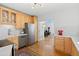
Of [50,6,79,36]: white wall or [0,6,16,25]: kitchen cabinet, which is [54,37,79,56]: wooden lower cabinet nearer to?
[50,6,79,36]: white wall

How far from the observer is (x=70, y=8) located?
5055 mm

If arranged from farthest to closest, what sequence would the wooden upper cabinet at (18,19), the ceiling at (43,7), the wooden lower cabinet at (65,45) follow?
the wooden upper cabinet at (18,19)
the wooden lower cabinet at (65,45)
the ceiling at (43,7)

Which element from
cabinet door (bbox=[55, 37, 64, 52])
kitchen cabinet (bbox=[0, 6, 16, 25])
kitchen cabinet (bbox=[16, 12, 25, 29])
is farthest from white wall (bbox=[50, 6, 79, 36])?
kitchen cabinet (bbox=[0, 6, 16, 25])

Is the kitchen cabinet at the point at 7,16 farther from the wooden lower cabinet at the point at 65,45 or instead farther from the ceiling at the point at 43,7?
the wooden lower cabinet at the point at 65,45

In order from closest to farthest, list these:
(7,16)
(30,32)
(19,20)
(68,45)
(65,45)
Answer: (68,45) < (65,45) < (7,16) < (19,20) < (30,32)

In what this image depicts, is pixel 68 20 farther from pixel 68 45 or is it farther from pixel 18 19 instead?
pixel 18 19

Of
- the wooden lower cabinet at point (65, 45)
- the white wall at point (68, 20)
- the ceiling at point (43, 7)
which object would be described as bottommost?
the wooden lower cabinet at point (65, 45)

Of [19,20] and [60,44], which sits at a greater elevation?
[19,20]

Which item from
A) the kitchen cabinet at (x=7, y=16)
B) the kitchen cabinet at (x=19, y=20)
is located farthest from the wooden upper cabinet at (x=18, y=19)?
the kitchen cabinet at (x=7, y=16)

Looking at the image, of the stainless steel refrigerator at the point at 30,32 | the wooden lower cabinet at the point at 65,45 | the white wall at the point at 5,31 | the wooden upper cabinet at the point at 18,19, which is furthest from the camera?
the stainless steel refrigerator at the point at 30,32

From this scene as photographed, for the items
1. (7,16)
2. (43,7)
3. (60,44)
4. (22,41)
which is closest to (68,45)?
(60,44)

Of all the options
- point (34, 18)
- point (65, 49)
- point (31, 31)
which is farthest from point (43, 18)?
point (65, 49)

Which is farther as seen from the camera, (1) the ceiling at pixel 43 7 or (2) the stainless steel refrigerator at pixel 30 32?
(2) the stainless steel refrigerator at pixel 30 32

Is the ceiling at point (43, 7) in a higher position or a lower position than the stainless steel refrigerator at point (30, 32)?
higher
